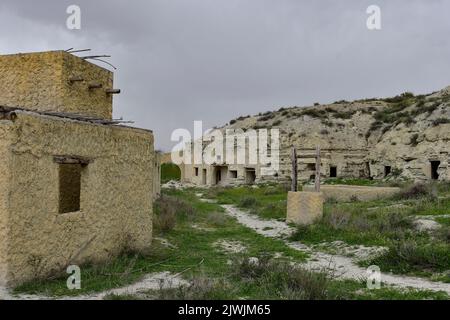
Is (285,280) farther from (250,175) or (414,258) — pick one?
(250,175)

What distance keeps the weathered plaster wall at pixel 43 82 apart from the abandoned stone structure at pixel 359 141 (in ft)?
56.6

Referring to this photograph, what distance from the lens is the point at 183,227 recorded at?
1312 centimetres

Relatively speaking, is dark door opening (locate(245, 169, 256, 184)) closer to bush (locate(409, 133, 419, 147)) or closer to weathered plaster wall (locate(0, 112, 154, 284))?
bush (locate(409, 133, 419, 147))

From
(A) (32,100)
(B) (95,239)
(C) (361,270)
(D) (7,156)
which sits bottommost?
(C) (361,270)

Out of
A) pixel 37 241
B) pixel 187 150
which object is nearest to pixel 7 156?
pixel 37 241

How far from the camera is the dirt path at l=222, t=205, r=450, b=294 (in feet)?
22.7

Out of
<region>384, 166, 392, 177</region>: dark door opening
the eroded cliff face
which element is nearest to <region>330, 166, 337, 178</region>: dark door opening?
the eroded cliff face

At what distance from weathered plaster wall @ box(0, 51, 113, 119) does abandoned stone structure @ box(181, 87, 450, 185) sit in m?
17.2

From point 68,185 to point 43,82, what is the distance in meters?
1.98

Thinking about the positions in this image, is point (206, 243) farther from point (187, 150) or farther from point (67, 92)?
point (187, 150)
